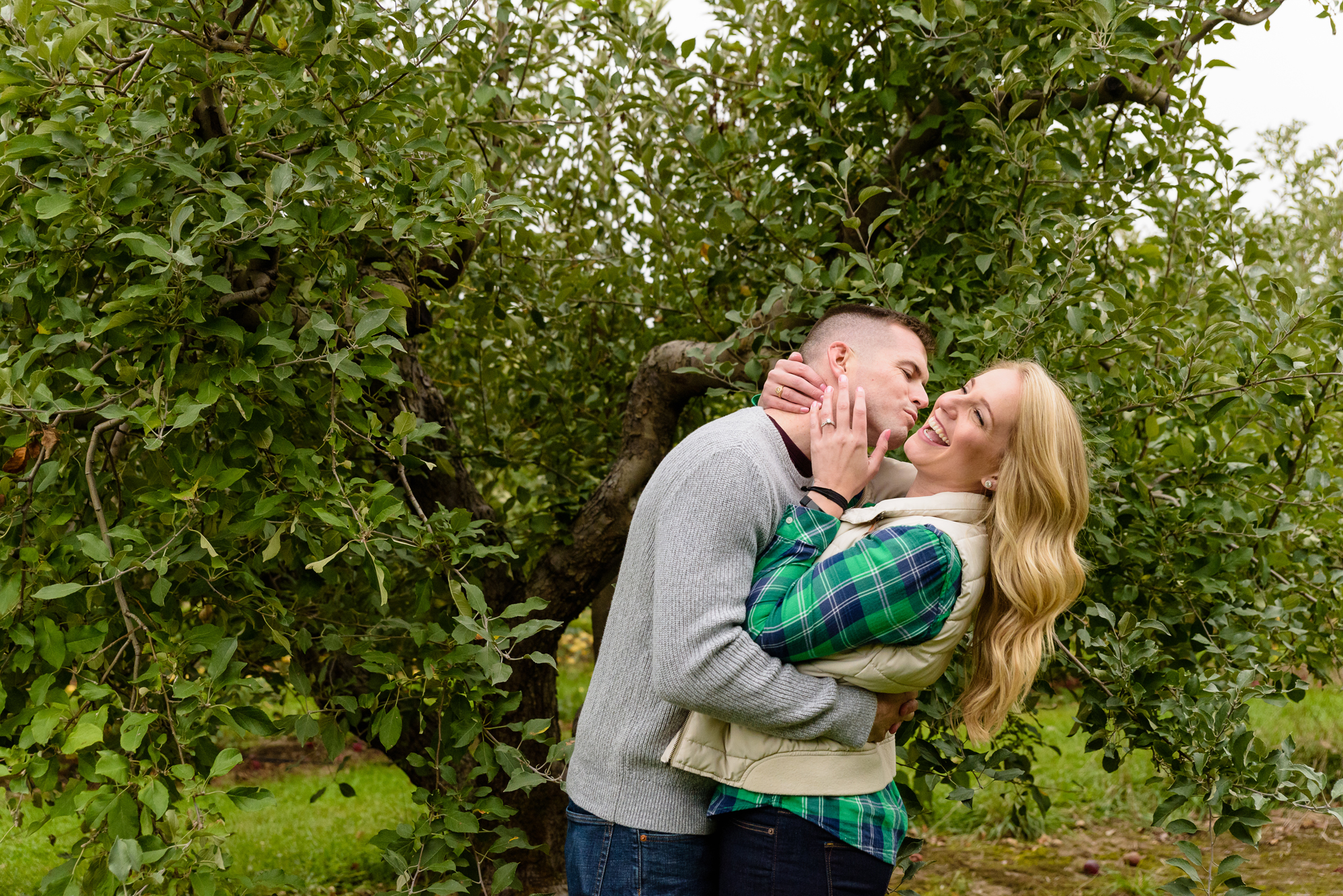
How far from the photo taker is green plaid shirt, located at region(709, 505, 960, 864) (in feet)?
5.01

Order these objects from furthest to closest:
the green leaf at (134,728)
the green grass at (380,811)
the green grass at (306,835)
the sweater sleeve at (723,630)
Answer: the green grass at (380,811) → the green grass at (306,835) → the green leaf at (134,728) → the sweater sleeve at (723,630)

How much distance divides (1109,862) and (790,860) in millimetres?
3954

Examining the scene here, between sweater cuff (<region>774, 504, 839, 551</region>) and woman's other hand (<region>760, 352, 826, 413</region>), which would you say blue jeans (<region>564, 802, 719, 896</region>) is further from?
woman's other hand (<region>760, 352, 826, 413</region>)

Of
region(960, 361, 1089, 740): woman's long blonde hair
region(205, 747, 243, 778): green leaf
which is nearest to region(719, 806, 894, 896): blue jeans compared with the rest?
region(960, 361, 1089, 740): woman's long blonde hair

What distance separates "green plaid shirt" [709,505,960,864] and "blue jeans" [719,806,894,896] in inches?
A: 0.7

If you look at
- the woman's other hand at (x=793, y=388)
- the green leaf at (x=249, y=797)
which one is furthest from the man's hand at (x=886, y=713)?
the green leaf at (x=249, y=797)

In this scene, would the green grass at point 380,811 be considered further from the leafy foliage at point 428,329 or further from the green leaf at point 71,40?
the green leaf at point 71,40

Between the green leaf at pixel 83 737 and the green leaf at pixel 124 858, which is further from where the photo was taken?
the green leaf at pixel 83 737

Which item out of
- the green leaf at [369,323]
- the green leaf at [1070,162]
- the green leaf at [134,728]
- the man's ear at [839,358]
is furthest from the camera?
the green leaf at [1070,162]

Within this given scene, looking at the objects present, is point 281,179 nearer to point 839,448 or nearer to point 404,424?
point 404,424

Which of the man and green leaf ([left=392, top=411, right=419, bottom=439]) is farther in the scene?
green leaf ([left=392, top=411, right=419, bottom=439])

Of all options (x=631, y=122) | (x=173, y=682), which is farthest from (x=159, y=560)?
(x=631, y=122)

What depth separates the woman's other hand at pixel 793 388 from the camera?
1.87 m

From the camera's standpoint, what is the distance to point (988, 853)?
16.8 ft
